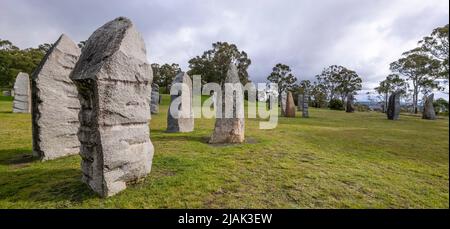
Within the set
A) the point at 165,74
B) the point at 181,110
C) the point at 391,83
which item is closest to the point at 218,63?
the point at 165,74

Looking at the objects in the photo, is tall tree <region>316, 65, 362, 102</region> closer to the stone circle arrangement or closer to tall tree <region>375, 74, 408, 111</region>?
tall tree <region>375, 74, 408, 111</region>

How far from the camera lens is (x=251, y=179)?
484 cm

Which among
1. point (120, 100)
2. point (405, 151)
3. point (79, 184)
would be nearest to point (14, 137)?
point (79, 184)

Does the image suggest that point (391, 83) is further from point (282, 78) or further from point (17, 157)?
point (17, 157)

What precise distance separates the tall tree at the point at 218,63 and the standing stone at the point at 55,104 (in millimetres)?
44754

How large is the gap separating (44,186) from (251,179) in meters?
3.64

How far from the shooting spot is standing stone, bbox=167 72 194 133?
10273mm

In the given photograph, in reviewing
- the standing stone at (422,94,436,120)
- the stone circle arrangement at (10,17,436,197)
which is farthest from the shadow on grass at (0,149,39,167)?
the standing stone at (422,94,436,120)

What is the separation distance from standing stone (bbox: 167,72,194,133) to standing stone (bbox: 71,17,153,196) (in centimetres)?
572

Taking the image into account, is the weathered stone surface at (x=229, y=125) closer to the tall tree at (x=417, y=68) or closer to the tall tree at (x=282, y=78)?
the tall tree at (x=417, y=68)

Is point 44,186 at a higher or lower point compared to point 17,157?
lower

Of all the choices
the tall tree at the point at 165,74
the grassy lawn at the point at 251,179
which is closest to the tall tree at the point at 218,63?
the tall tree at the point at 165,74

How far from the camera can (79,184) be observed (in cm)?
437
